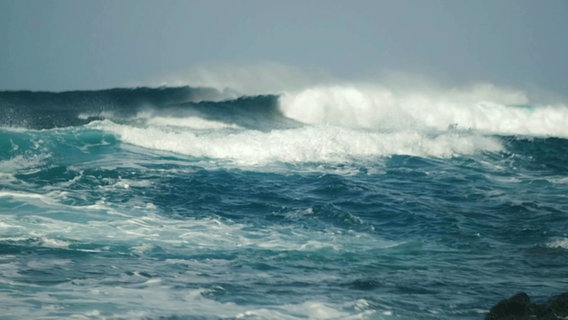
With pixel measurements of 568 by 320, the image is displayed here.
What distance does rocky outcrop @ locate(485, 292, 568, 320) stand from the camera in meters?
6.10

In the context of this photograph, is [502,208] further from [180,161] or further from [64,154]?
[64,154]

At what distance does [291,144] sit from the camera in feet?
66.4

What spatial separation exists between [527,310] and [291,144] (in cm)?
1433

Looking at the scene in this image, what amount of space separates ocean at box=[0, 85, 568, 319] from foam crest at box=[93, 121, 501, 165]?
0.27ft

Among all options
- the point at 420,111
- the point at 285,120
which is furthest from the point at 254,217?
the point at 420,111

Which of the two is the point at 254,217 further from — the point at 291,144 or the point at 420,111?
the point at 420,111

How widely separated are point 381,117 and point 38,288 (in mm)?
24035

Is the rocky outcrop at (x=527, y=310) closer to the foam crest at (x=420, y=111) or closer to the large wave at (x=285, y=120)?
the large wave at (x=285, y=120)

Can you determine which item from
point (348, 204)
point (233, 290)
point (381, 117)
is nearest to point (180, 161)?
point (348, 204)

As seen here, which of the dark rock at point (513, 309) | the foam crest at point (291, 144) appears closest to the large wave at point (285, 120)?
the foam crest at point (291, 144)

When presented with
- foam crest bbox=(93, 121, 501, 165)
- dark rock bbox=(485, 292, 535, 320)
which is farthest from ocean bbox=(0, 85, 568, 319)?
dark rock bbox=(485, 292, 535, 320)

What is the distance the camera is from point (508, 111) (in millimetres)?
37281

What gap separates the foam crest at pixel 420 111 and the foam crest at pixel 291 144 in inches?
195

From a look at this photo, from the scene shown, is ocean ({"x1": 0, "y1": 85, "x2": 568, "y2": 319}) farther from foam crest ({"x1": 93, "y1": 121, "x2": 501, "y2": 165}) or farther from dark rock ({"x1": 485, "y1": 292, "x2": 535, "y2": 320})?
dark rock ({"x1": 485, "y1": 292, "x2": 535, "y2": 320})
